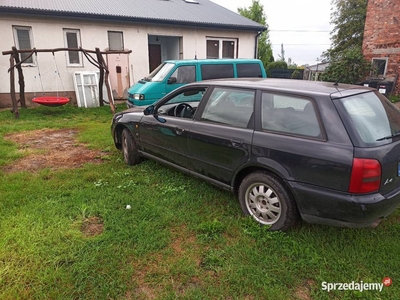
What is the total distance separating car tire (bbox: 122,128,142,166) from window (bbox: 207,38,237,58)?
10228 mm

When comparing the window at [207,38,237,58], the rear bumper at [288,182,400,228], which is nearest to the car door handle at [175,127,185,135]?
the rear bumper at [288,182,400,228]

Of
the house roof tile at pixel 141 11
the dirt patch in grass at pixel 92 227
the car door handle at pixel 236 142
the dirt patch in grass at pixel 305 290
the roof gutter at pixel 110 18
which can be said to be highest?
the house roof tile at pixel 141 11

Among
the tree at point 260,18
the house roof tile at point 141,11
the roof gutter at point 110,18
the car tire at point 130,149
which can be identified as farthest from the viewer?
the tree at point 260,18

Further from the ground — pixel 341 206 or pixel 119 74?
pixel 119 74

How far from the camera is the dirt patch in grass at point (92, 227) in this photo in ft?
10.1

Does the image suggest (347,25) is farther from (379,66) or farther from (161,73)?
(161,73)

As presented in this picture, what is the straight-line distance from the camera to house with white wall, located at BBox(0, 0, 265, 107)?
10.4 m

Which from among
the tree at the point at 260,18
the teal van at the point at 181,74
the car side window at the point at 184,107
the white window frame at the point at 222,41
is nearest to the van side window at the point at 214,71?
the teal van at the point at 181,74

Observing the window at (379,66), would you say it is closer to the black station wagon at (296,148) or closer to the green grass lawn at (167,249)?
the green grass lawn at (167,249)

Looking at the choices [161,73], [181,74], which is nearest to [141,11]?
[161,73]

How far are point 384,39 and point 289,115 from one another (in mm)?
13370

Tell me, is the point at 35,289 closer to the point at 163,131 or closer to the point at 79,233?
the point at 79,233

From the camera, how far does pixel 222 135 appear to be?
329 centimetres

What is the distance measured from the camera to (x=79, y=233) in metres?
3.02
